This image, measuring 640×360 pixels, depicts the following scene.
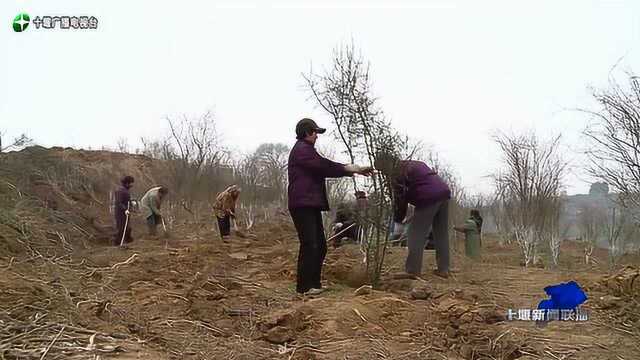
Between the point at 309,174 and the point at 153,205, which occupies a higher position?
the point at 309,174

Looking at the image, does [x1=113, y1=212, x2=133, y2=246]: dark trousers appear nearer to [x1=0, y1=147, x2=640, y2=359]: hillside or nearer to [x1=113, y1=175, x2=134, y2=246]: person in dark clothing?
[x1=113, y1=175, x2=134, y2=246]: person in dark clothing

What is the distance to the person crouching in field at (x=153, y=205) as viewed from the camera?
10875 millimetres

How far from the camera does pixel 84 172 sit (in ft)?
63.4

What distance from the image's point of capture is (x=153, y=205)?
1098cm

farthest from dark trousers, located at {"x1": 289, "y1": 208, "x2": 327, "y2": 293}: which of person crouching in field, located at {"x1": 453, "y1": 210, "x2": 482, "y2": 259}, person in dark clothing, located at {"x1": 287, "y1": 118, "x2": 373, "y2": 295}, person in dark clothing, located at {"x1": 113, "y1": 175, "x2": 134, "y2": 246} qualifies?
person in dark clothing, located at {"x1": 113, "y1": 175, "x2": 134, "y2": 246}

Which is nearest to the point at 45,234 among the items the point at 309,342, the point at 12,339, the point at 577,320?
the point at 12,339

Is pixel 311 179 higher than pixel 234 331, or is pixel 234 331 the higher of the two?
pixel 311 179

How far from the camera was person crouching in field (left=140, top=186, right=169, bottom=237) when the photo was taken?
35.7 ft

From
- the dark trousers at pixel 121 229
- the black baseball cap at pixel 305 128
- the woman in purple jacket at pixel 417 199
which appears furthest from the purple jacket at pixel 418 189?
the dark trousers at pixel 121 229

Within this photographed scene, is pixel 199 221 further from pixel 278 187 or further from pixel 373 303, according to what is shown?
pixel 373 303

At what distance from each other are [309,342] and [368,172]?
196 cm

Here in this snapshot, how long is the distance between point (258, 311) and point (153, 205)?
7029mm

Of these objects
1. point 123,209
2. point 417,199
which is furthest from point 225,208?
point 417,199

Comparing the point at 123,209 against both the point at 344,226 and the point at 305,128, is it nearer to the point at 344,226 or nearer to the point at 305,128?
the point at 344,226
